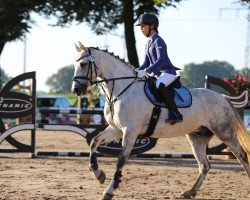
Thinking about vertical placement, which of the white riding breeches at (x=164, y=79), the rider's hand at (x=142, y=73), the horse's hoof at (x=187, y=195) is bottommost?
the horse's hoof at (x=187, y=195)

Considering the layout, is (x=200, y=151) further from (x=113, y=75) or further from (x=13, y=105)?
(x=13, y=105)

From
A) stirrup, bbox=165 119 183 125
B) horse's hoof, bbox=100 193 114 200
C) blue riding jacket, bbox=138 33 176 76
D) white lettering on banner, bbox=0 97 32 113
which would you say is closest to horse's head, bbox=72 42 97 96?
blue riding jacket, bbox=138 33 176 76

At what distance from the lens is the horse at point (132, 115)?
930 centimetres

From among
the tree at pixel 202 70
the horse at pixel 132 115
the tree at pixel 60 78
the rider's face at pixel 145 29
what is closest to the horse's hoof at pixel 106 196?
the horse at pixel 132 115

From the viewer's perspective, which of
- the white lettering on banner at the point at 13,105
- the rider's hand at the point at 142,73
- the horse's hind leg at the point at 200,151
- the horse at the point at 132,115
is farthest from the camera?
the white lettering on banner at the point at 13,105

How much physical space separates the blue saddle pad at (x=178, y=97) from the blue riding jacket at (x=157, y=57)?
0.31 metres

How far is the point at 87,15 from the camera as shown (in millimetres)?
28438

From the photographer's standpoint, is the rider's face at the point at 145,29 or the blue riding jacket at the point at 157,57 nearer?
the blue riding jacket at the point at 157,57

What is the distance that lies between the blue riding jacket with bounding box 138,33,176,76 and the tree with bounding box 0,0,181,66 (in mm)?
16650

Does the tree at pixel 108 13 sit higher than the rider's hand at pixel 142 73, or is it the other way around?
the tree at pixel 108 13

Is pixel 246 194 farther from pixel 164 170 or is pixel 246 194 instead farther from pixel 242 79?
pixel 242 79

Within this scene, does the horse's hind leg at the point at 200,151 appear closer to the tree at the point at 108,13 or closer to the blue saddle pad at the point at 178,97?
the blue saddle pad at the point at 178,97

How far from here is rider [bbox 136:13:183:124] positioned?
971 cm

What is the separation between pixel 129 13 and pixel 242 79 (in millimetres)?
9561
